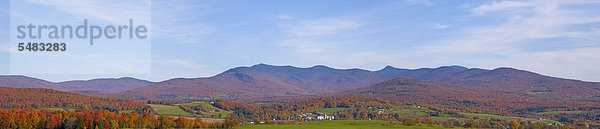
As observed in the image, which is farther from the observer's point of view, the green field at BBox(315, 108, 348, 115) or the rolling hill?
the green field at BBox(315, 108, 348, 115)

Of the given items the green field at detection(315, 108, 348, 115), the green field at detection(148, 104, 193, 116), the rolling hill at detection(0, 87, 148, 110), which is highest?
the rolling hill at detection(0, 87, 148, 110)

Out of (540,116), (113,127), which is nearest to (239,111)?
(113,127)

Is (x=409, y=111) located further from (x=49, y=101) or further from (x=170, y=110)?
(x=49, y=101)

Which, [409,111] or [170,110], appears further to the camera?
[409,111]

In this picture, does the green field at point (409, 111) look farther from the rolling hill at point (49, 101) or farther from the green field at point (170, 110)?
the rolling hill at point (49, 101)

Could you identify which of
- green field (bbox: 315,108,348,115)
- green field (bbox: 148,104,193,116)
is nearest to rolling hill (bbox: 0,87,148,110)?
green field (bbox: 148,104,193,116)

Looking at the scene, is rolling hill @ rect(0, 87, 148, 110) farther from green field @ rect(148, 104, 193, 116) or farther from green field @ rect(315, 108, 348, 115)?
green field @ rect(315, 108, 348, 115)

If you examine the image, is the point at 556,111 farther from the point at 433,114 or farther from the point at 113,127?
the point at 113,127

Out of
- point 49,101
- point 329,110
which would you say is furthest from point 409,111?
point 49,101

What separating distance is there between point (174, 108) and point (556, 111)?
133 metres

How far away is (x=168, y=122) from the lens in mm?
97562

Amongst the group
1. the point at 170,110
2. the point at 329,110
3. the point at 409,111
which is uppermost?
the point at 170,110

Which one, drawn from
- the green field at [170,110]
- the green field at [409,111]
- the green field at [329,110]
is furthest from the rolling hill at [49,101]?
the green field at [409,111]

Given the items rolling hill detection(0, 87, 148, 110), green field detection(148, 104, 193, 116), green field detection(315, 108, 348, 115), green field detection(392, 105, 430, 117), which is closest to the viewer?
rolling hill detection(0, 87, 148, 110)
